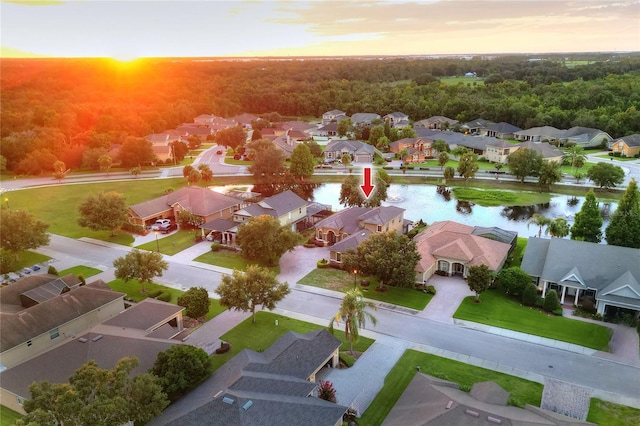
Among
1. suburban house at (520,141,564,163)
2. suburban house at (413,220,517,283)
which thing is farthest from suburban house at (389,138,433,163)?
suburban house at (413,220,517,283)

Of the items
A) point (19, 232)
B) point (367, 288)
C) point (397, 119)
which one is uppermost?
point (397, 119)

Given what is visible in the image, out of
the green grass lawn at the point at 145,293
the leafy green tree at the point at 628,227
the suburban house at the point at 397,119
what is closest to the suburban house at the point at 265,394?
the green grass lawn at the point at 145,293

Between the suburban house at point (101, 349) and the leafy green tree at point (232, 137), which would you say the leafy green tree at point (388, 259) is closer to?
the suburban house at point (101, 349)

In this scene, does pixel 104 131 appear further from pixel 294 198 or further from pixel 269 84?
pixel 269 84

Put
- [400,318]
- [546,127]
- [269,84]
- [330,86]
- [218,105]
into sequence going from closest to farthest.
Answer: [400,318], [546,127], [218,105], [330,86], [269,84]

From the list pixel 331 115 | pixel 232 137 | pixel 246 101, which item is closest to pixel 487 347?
pixel 232 137

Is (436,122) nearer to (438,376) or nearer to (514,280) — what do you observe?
(514,280)

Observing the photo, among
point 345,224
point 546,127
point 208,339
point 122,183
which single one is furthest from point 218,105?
point 208,339
